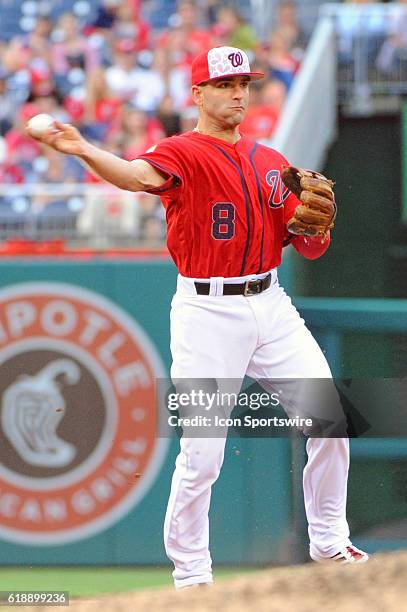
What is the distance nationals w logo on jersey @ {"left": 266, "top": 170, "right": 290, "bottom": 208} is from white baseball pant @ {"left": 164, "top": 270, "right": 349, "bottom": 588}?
0.96 feet

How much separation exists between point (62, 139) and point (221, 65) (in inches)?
29.6

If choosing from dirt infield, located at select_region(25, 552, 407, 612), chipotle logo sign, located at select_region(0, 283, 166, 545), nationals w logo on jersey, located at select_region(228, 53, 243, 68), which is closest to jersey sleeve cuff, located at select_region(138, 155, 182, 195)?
nationals w logo on jersey, located at select_region(228, 53, 243, 68)

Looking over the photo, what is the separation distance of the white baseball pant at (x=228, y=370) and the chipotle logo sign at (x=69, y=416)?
0.79m

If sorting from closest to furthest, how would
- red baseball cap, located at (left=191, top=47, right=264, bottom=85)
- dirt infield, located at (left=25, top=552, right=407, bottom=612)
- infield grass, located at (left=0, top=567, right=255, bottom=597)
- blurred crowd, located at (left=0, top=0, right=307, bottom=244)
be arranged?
dirt infield, located at (left=25, top=552, right=407, bottom=612) < red baseball cap, located at (left=191, top=47, right=264, bottom=85) < infield grass, located at (left=0, top=567, right=255, bottom=597) < blurred crowd, located at (left=0, top=0, right=307, bottom=244)

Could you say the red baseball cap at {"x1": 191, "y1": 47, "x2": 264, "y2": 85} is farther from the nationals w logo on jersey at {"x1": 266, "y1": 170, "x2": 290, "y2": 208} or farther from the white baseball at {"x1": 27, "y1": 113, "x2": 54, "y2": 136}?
the white baseball at {"x1": 27, "y1": 113, "x2": 54, "y2": 136}

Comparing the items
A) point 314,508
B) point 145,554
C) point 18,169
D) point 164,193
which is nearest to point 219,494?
point 145,554

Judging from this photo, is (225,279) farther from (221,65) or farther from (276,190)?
(221,65)

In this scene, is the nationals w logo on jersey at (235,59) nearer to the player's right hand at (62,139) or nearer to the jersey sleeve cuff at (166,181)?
the jersey sleeve cuff at (166,181)

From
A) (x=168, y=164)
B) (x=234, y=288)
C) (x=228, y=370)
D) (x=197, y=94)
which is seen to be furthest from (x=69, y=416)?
(x=197, y=94)

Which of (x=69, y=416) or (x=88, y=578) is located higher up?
(x=69, y=416)

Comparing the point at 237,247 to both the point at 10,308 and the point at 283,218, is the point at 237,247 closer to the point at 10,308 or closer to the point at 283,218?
the point at 283,218

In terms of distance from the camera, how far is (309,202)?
175 inches

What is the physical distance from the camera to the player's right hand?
4078mm

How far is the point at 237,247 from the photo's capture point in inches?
179
